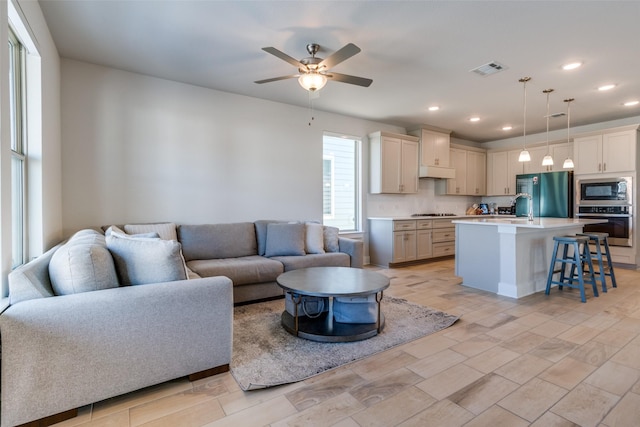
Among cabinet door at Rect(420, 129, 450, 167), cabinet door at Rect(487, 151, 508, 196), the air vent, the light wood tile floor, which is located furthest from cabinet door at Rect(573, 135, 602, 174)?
the light wood tile floor

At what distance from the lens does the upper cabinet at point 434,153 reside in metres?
6.07

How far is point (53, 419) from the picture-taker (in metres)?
1.58

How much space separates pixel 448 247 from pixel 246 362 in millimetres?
5088

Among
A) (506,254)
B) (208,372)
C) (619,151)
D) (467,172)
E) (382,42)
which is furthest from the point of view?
(467,172)

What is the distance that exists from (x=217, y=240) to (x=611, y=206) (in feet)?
20.7

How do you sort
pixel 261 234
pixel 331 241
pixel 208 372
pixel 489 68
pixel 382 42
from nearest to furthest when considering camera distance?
pixel 208 372, pixel 382 42, pixel 489 68, pixel 261 234, pixel 331 241

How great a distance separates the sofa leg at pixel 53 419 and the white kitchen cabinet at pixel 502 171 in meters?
7.66

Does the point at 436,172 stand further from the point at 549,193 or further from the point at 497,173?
the point at 549,193

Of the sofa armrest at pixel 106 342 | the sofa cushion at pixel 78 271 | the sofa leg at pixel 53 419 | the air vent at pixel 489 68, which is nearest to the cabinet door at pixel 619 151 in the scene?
the air vent at pixel 489 68

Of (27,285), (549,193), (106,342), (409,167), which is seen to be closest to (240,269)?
(106,342)

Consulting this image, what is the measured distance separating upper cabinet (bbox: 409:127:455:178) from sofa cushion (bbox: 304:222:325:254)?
9.35ft

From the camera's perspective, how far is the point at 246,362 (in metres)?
2.19

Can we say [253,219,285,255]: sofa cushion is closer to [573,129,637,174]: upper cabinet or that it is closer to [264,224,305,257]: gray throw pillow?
[264,224,305,257]: gray throw pillow

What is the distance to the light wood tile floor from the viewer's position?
1632 mm
